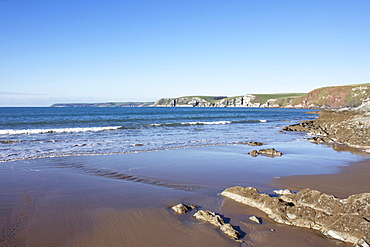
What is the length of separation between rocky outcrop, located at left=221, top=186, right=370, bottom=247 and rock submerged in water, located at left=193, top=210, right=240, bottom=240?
1148 millimetres

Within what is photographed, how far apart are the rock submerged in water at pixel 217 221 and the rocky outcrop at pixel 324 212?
1.15 m

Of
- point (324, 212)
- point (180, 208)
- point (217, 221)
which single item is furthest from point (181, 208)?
point (324, 212)

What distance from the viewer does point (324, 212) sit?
5223 mm

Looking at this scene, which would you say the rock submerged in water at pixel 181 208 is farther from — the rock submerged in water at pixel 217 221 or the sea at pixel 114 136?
the sea at pixel 114 136

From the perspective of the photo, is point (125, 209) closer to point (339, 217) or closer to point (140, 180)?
point (140, 180)

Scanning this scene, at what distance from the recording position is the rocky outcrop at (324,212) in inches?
179

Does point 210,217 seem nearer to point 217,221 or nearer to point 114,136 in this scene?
point 217,221

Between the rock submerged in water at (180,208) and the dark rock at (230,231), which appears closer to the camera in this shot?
the dark rock at (230,231)

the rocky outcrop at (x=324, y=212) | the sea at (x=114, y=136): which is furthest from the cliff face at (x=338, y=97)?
the rocky outcrop at (x=324, y=212)

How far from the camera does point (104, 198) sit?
22.6 ft

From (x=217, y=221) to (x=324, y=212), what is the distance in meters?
2.21

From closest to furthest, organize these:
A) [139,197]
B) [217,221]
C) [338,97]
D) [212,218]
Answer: [217,221] → [212,218] → [139,197] → [338,97]

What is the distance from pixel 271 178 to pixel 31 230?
7.22m

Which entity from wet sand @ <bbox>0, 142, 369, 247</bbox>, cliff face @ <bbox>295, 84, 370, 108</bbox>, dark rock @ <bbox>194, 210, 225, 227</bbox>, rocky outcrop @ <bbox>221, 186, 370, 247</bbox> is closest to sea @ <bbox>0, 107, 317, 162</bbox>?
wet sand @ <bbox>0, 142, 369, 247</bbox>
